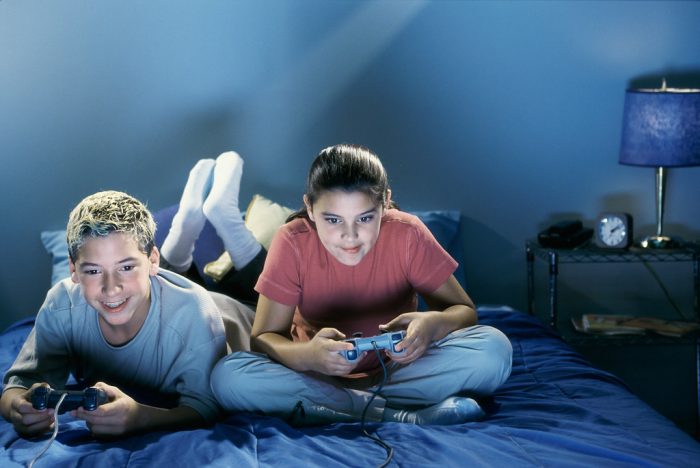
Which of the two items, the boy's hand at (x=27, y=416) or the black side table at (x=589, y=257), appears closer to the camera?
the boy's hand at (x=27, y=416)

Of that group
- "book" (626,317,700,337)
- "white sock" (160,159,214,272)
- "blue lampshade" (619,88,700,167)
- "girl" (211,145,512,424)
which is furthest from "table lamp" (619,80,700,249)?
"white sock" (160,159,214,272)

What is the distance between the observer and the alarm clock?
2.79 m

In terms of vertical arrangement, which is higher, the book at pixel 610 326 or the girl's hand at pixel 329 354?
the girl's hand at pixel 329 354

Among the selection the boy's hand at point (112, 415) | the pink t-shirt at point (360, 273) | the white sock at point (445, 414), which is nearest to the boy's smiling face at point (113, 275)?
the boy's hand at point (112, 415)

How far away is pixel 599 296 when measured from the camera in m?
3.12

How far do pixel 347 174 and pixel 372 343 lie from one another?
1.29 feet

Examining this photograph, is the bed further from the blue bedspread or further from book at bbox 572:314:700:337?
book at bbox 572:314:700:337

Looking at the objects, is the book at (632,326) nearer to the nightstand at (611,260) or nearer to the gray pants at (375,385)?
the nightstand at (611,260)

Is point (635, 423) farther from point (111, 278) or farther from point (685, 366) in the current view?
point (685, 366)

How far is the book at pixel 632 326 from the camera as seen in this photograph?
2.75 m

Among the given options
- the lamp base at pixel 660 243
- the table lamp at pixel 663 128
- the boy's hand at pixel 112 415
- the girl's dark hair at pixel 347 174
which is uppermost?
the table lamp at pixel 663 128

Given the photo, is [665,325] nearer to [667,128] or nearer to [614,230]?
[614,230]

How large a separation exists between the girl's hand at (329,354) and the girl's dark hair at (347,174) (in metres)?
0.32

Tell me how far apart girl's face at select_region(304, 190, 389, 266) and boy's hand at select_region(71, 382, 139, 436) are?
0.55 meters
